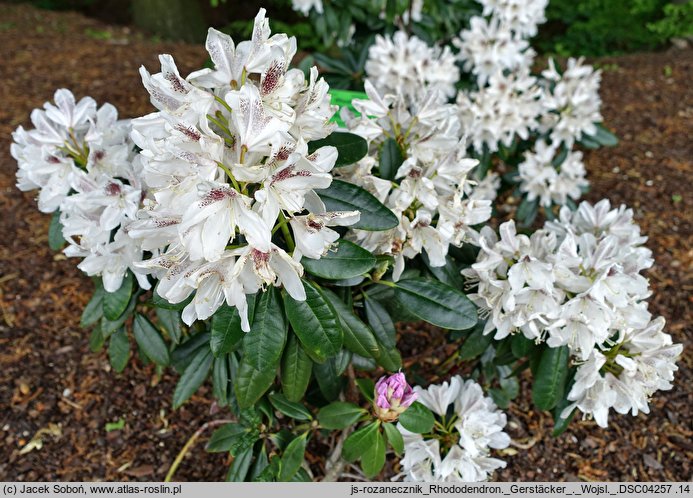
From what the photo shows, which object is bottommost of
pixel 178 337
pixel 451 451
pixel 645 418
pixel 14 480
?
pixel 14 480

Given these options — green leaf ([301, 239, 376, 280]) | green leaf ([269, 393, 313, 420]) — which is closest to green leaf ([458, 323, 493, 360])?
green leaf ([269, 393, 313, 420])

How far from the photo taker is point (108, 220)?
1321 mm

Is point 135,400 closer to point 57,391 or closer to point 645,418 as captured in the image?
point 57,391

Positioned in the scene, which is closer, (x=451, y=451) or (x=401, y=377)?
(x=401, y=377)

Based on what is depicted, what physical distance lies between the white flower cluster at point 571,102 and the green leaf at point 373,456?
1.73 meters

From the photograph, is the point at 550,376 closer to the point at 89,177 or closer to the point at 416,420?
the point at 416,420

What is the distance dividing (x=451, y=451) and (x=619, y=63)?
4.37 meters

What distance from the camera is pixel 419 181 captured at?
4.45ft

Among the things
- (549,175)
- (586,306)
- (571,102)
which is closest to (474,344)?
(586,306)

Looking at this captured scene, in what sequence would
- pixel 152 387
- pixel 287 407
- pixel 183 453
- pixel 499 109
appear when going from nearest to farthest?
pixel 287 407 < pixel 183 453 < pixel 152 387 < pixel 499 109

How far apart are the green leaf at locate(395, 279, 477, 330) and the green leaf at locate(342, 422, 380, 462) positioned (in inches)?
11.7

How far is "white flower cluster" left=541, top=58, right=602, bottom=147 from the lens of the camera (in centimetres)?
261

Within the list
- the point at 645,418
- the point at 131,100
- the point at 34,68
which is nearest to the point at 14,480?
the point at 645,418

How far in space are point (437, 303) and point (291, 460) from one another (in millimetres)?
539
